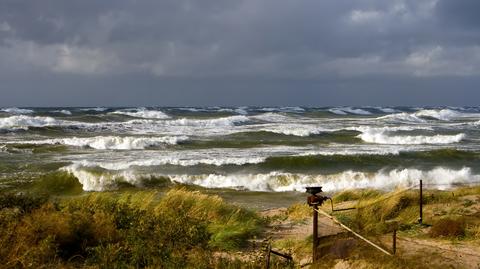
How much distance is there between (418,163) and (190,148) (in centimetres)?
1332

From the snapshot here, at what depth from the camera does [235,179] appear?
19797mm

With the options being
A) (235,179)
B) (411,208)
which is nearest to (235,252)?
(411,208)

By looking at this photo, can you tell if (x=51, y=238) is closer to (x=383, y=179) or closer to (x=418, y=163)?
(x=383, y=179)

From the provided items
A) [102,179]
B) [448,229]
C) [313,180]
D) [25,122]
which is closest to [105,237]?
[448,229]

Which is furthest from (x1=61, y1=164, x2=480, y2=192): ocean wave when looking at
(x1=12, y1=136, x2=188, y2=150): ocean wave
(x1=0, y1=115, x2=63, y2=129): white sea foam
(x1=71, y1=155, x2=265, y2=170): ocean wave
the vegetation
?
(x1=0, y1=115, x2=63, y2=129): white sea foam

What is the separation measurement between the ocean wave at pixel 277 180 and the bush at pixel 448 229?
8547mm

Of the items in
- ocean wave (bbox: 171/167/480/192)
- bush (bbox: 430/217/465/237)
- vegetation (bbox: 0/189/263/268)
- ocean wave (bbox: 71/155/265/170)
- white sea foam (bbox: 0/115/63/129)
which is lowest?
ocean wave (bbox: 171/167/480/192)

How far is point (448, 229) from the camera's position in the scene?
31.6ft

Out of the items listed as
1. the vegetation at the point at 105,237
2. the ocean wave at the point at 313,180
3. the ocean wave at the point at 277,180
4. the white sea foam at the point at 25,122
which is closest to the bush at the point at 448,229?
the vegetation at the point at 105,237

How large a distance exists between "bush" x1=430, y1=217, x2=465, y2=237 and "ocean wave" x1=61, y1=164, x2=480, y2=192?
855 centimetres

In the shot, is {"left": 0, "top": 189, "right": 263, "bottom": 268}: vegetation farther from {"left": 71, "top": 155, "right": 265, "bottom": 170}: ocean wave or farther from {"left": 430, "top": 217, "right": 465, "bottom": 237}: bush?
{"left": 71, "top": 155, "right": 265, "bottom": 170}: ocean wave

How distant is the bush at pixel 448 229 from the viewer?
31.4 feet

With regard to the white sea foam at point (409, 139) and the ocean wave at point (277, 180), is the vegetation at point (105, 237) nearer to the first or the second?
the ocean wave at point (277, 180)

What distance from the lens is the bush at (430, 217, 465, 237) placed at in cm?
956
